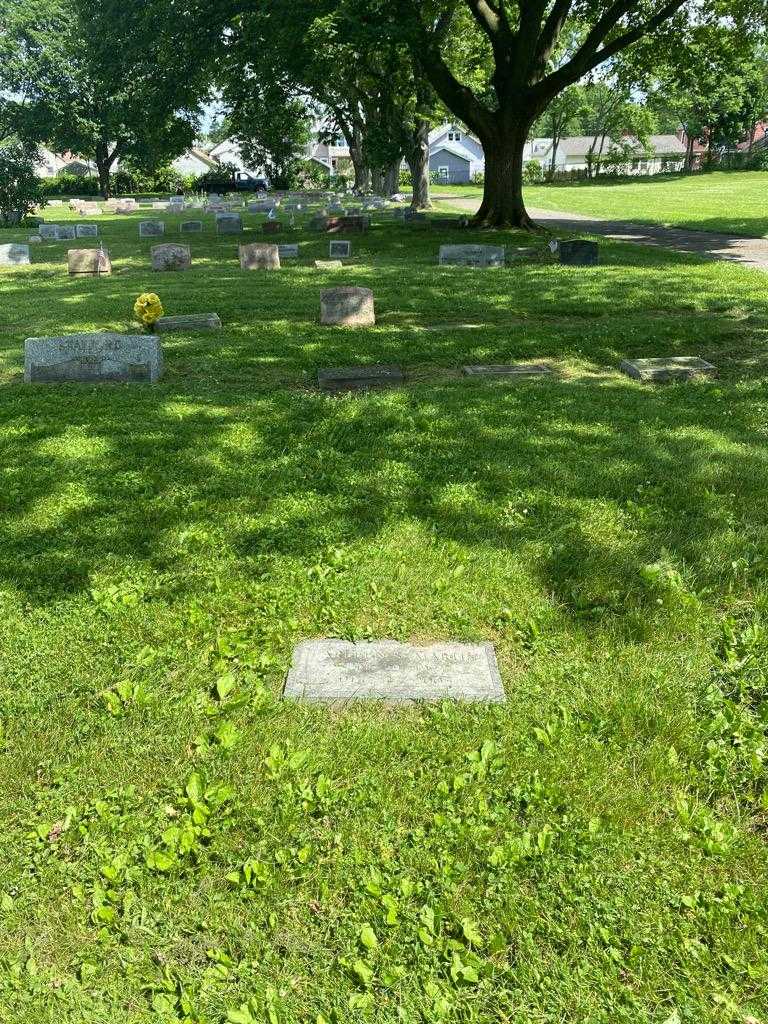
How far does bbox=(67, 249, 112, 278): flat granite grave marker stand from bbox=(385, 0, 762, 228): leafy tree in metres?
9.04

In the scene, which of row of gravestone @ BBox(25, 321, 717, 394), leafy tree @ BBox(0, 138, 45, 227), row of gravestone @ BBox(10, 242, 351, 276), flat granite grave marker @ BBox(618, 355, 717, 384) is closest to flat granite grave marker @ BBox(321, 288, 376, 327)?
row of gravestone @ BBox(25, 321, 717, 394)

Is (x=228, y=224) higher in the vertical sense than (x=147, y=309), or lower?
higher

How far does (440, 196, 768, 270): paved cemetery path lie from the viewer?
59.0 feet

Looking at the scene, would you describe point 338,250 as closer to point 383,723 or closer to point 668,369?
point 668,369

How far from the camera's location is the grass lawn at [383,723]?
2.33m

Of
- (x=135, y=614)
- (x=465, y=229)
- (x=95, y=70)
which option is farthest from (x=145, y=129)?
(x=135, y=614)

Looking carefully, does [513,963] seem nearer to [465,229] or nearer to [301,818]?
[301,818]

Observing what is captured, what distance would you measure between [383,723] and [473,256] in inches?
582

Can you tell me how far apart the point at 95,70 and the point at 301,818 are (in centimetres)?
2915

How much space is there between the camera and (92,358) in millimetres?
8000

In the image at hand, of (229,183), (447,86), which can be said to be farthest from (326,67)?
(229,183)

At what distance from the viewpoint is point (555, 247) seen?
18.1 meters

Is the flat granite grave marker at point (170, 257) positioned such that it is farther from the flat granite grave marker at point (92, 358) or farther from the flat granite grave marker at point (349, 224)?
the flat granite grave marker at point (92, 358)

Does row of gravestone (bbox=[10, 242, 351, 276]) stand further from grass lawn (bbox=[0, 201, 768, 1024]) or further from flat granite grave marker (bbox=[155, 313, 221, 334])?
grass lawn (bbox=[0, 201, 768, 1024])
